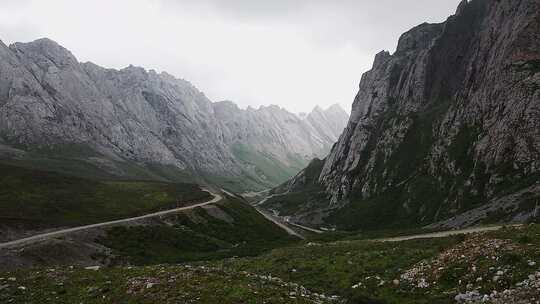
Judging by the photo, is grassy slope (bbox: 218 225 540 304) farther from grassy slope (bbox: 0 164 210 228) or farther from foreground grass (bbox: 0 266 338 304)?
grassy slope (bbox: 0 164 210 228)

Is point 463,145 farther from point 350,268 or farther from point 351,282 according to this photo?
point 351,282

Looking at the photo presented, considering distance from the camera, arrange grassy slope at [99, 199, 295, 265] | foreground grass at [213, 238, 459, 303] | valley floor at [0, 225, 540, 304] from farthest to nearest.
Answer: grassy slope at [99, 199, 295, 265]
foreground grass at [213, 238, 459, 303]
valley floor at [0, 225, 540, 304]

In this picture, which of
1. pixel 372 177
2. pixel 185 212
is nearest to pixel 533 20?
pixel 372 177

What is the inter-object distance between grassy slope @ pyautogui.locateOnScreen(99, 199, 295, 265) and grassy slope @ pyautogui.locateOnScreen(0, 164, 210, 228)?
14186mm

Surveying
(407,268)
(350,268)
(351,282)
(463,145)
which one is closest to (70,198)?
(350,268)

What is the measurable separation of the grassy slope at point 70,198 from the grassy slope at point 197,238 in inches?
559

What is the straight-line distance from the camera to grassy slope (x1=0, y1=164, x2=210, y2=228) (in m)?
84.1

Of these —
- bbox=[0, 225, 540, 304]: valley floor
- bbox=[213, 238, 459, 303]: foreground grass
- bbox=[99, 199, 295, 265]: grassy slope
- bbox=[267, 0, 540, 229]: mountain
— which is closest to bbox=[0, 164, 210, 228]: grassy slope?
bbox=[99, 199, 295, 265]: grassy slope

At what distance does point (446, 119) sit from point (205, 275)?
14243 cm

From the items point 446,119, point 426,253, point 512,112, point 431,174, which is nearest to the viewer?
point 426,253

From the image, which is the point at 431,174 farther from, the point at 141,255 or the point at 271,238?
the point at 141,255

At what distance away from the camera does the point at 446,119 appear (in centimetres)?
14975

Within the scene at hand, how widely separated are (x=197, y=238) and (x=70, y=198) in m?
46.0

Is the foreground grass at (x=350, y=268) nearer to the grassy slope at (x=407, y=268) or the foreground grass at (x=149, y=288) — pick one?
the grassy slope at (x=407, y=268)
